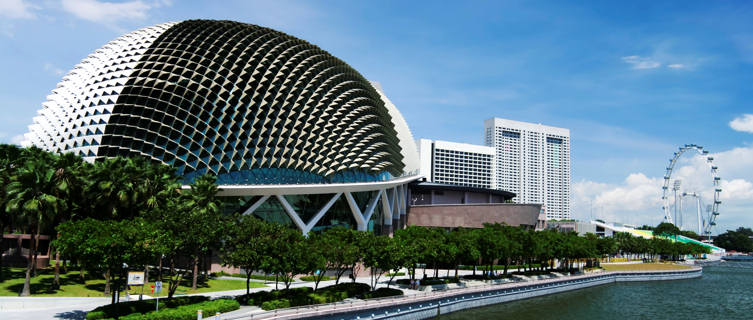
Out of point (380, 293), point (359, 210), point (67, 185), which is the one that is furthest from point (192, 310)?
point (359, 210)

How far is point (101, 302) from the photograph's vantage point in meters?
35.5

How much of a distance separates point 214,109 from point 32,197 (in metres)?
28.5

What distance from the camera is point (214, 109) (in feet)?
206

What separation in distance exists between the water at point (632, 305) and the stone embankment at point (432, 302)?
0.91 m

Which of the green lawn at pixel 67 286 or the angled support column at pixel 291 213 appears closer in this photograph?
the green lawn at pixel 67 286

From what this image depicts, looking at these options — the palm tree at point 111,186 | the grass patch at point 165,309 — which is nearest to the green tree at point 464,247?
the grass patch at point 165,309

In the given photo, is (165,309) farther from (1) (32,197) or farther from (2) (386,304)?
(2) (386,304)

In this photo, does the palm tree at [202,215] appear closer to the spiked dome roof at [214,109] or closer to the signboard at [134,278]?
the signboard at [134,278]

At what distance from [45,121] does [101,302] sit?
39477mm

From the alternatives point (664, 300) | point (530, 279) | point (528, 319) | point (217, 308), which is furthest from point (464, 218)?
point (217, 308)

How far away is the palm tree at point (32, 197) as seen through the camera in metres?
35.4

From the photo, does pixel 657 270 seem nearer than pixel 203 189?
No

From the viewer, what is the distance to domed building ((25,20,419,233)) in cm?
5862

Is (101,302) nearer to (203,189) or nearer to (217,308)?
(217,308)
